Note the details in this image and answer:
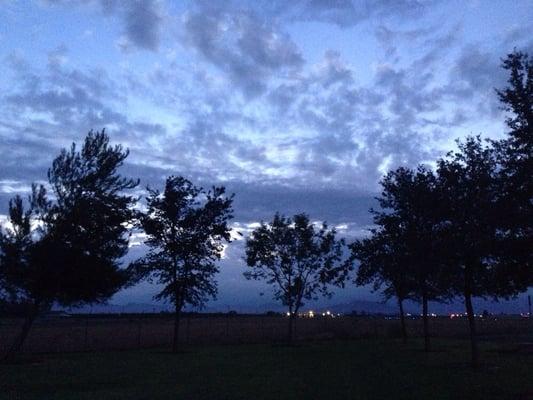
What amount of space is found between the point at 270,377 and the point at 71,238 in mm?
15287

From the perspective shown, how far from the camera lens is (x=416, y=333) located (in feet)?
203

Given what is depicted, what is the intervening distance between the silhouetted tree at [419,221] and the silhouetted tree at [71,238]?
15.3 m

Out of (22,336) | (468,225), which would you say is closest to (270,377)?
(468,225)

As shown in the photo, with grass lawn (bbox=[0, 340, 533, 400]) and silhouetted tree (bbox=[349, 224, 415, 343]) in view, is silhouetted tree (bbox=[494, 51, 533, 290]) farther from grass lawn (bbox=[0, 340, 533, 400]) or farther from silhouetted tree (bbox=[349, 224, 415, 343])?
silhouetted tree (bbox=[349, 224, 415, 343])

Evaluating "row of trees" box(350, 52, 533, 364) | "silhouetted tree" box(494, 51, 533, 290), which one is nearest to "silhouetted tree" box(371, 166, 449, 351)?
"row of trees" box(350, 52, 533, 364)

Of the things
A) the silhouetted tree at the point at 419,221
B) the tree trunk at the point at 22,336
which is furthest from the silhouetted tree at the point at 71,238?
the silhouetted tree at the point at 419,221

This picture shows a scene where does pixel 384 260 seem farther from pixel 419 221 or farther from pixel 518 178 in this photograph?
pixel 518 178

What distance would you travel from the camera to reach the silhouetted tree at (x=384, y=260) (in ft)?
119

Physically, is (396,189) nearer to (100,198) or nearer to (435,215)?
(435,215)

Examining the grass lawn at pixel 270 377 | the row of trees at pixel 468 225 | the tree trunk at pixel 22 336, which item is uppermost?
the row of trees at pixel 468 225

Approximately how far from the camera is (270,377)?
22.7 m

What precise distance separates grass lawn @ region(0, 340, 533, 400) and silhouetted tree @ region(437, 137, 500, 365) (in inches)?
141

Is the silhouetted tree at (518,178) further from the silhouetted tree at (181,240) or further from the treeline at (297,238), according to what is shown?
the silhouetted tree at (181,240)

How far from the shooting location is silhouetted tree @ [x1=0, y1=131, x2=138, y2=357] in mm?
32000
